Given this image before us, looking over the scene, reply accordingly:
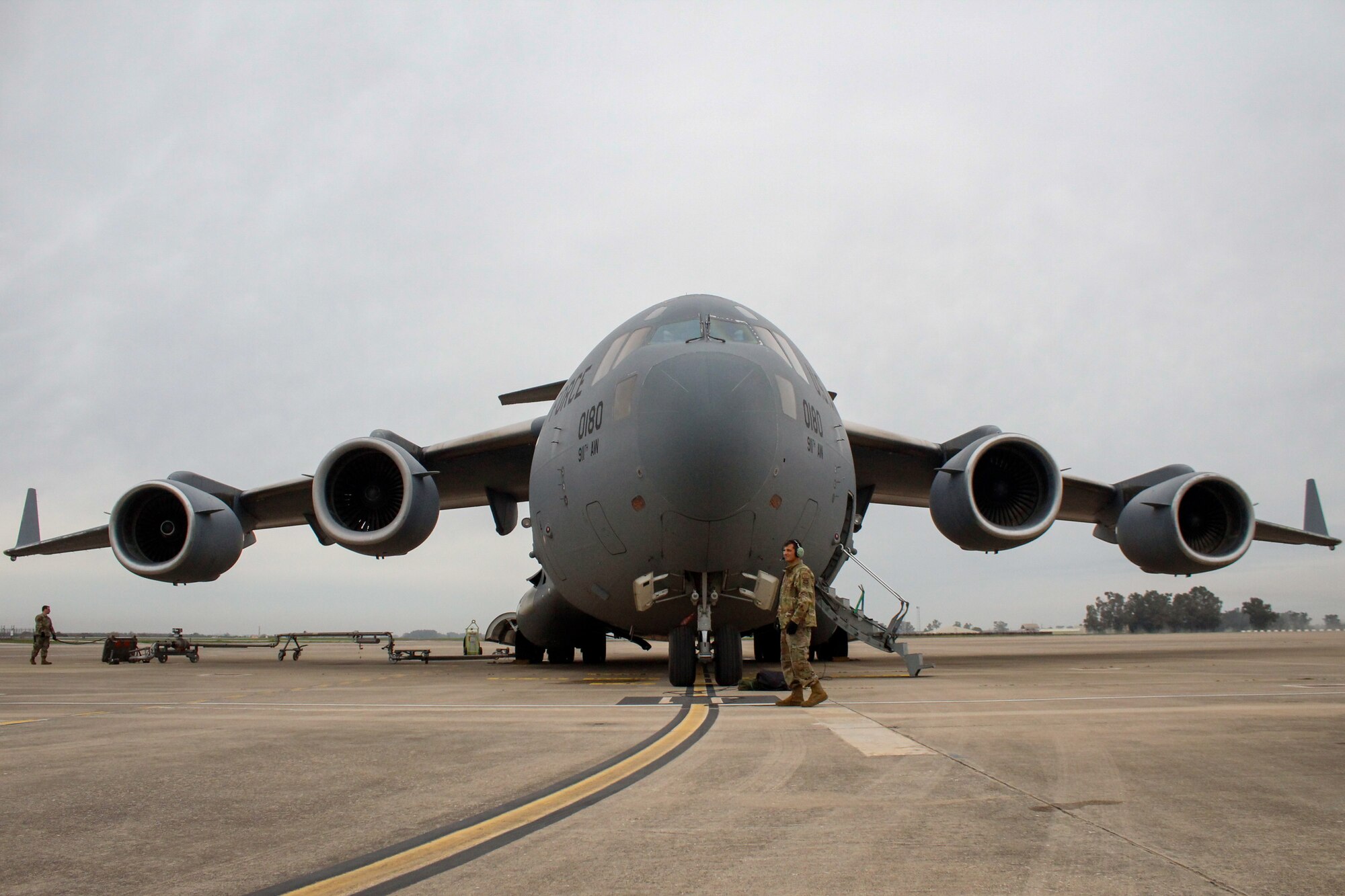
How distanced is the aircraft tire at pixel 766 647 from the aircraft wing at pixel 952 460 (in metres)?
2.81

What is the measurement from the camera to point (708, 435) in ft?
25.4

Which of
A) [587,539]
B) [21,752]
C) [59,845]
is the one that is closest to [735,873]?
[59,845]

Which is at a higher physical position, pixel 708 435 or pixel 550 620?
pixel 708 435

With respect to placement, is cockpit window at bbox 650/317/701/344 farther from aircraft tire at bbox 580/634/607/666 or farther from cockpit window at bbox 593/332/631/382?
aircraft tire at bbox 580/634/607/666

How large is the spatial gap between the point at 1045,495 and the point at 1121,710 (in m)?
7.25

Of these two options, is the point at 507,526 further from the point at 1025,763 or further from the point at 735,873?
the point at 735,873

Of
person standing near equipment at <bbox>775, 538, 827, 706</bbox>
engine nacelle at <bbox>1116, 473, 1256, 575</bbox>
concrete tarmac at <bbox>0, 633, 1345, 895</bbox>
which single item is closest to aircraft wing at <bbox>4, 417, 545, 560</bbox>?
person standing near equipment at <bbox>775, 538, 827, 706</bbox>

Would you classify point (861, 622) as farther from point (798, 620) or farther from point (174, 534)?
point (174, 534)

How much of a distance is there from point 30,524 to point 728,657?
1535 centimetres

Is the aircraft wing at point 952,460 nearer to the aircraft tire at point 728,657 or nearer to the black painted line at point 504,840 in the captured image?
the aircraft tire at point 728,657

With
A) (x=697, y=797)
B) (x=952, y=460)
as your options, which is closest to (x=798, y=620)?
(x=697, y=797)

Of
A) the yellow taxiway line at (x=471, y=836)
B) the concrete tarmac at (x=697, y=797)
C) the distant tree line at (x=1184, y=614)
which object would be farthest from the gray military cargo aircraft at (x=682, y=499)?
the distant tree line at (x=1184, y=614)

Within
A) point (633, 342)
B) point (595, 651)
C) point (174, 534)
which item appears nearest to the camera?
point (633, 342)

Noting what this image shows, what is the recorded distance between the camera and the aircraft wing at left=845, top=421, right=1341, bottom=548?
1402 centimetres
